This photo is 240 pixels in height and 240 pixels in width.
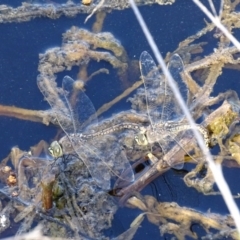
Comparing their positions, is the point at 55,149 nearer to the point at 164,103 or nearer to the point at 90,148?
the point at 90,148

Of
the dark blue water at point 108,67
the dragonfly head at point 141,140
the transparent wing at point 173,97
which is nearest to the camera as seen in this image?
the dark blue water at point 108,67

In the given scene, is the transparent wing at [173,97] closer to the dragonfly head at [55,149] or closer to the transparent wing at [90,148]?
the transparent wing at [90,148]

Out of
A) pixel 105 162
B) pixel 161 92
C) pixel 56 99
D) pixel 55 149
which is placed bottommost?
pixel 105 162

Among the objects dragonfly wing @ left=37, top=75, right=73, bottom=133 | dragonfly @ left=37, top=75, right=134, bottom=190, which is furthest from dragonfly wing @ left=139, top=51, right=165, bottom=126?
dragonfly wing @ left=37, top=75, right=73, bottom=133

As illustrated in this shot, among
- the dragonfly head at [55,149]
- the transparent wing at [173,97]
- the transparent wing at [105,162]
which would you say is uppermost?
the transparent wing at [173,97]

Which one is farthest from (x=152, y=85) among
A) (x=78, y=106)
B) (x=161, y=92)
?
(x=78, y=106)

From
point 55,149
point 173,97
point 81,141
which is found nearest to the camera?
point 55,149

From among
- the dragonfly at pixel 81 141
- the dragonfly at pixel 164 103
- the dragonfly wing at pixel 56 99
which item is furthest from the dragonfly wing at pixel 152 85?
the dragonfly wing at pixel 56 99

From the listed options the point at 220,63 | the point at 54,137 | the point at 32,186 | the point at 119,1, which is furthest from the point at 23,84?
the point at 220,63
